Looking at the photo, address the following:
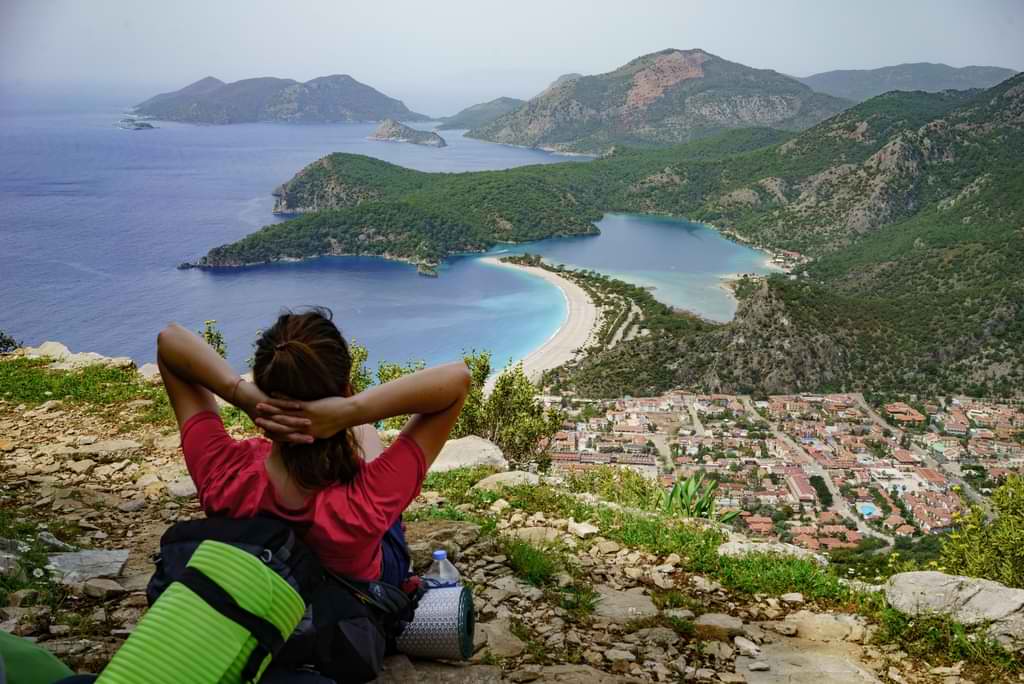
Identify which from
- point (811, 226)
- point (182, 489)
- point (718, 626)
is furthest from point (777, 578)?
point (811, 226)

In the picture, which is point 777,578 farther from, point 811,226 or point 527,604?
point 811,226

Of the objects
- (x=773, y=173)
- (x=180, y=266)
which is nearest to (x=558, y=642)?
(x=180, y=266)

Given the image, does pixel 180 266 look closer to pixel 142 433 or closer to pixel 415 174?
pixel 415 174

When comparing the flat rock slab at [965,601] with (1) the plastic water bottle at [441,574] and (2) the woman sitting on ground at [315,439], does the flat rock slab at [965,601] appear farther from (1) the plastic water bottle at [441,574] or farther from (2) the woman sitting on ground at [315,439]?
(2) the woman sitting on ground at [315,439]

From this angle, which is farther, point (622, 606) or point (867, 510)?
point (867, 510)

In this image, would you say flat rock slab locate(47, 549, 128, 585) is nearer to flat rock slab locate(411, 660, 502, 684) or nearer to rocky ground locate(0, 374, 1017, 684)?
rocky ground locate(0, 374, 1017, 684)
